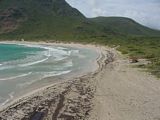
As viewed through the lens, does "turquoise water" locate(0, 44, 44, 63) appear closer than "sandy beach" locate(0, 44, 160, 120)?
No

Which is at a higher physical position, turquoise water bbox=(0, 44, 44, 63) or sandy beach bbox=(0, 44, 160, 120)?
sandy beach bbox=(0, 44, 160, 120)

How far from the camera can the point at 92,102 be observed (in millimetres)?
24875

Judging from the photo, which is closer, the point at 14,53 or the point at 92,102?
the point at 92,102

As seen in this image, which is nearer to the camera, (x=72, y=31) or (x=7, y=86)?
(x=7, y=86)

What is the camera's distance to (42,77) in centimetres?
3781

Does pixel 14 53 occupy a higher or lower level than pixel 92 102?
lower

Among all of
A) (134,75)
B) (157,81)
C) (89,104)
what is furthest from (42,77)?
(89,104)

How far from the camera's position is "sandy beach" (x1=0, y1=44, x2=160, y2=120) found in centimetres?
2116

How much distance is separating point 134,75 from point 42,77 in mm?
Result: 9364

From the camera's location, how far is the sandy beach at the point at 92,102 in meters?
21.2

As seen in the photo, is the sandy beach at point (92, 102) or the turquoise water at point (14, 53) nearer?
the sandy beach at point (92, 102)

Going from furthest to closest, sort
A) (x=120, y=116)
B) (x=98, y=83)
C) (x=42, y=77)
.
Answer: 1. (x=42, y=77)
2. (x=98, y=83)
3. (x=120, y=116)

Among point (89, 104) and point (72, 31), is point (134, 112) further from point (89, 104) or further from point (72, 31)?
point (72, 31)

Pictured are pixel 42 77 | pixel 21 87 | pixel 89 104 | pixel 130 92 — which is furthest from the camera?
pixel 42 77
